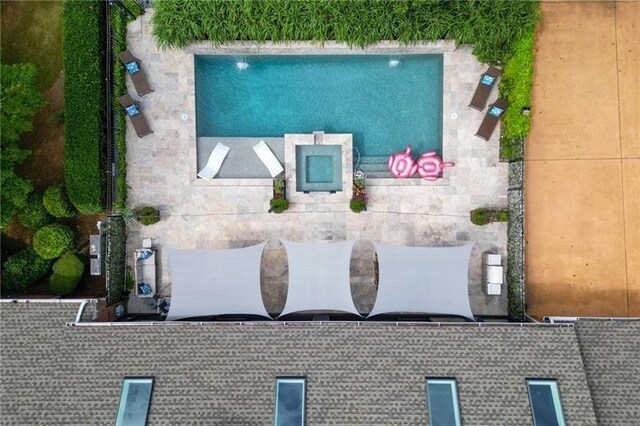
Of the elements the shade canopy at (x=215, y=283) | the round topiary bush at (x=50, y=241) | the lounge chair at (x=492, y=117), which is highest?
the lounge chair at (x=492, y=117)

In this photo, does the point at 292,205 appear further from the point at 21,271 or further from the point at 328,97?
the point at 21,271

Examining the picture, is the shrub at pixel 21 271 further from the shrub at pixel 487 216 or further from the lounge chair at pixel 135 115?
the shrub at pixel 487 216

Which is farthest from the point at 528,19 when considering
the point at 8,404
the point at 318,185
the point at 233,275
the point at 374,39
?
the point at 8,404

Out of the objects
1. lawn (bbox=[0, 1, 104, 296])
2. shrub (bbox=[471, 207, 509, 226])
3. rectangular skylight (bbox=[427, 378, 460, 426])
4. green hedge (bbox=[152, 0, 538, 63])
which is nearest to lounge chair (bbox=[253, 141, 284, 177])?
green hedge (bbox=[152, 0, 538, 63])

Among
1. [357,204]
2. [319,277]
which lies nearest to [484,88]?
[357,204]

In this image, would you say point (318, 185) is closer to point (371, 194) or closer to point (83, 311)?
point (371, 194)

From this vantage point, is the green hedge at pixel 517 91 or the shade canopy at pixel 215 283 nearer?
the shade canopy at pixel 215 283

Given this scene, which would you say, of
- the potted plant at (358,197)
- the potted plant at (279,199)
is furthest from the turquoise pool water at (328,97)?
the potted plant at (279,199)
